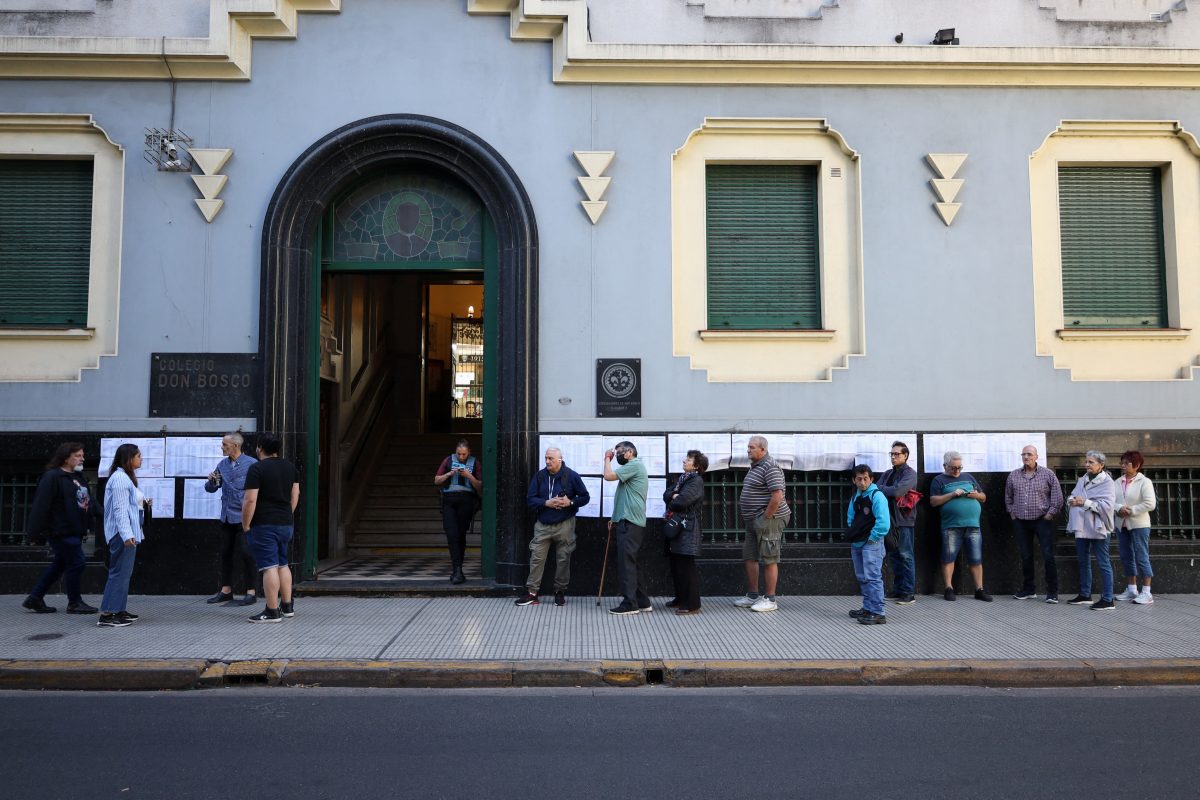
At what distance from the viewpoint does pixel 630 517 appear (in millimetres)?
10039

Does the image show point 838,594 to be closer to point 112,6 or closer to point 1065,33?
point 1065,33

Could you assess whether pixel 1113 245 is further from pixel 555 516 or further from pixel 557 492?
pixel 555 516

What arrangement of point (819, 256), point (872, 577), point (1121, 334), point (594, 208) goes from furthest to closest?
point (819, 256)
point (1121, 334)
point (594, 208)
point (872, 577)

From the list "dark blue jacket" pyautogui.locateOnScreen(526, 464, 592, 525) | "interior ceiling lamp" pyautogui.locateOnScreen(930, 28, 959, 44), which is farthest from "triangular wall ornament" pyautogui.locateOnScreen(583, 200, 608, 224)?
"interior ceiling lamp" pyautogui.locateOnScreen(930, 28, 959, 44)

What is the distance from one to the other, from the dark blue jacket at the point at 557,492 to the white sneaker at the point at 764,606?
216 cm

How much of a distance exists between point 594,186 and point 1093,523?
6.84 meters

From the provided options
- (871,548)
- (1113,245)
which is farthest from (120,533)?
(1113,245)

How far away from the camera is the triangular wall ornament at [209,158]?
36.3 feet

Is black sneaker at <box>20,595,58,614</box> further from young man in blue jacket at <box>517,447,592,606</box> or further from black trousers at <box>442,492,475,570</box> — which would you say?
young man in blue jacket at <box>517,447,592,606</box>

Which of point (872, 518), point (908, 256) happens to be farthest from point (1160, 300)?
point (872, 518)

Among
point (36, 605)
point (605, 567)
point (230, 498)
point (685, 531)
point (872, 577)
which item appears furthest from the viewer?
point (605, 567)

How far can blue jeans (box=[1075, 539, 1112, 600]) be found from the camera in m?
10.2

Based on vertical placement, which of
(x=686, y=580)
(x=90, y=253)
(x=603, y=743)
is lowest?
(x=603, y=743)

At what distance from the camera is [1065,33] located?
11.5 meters
